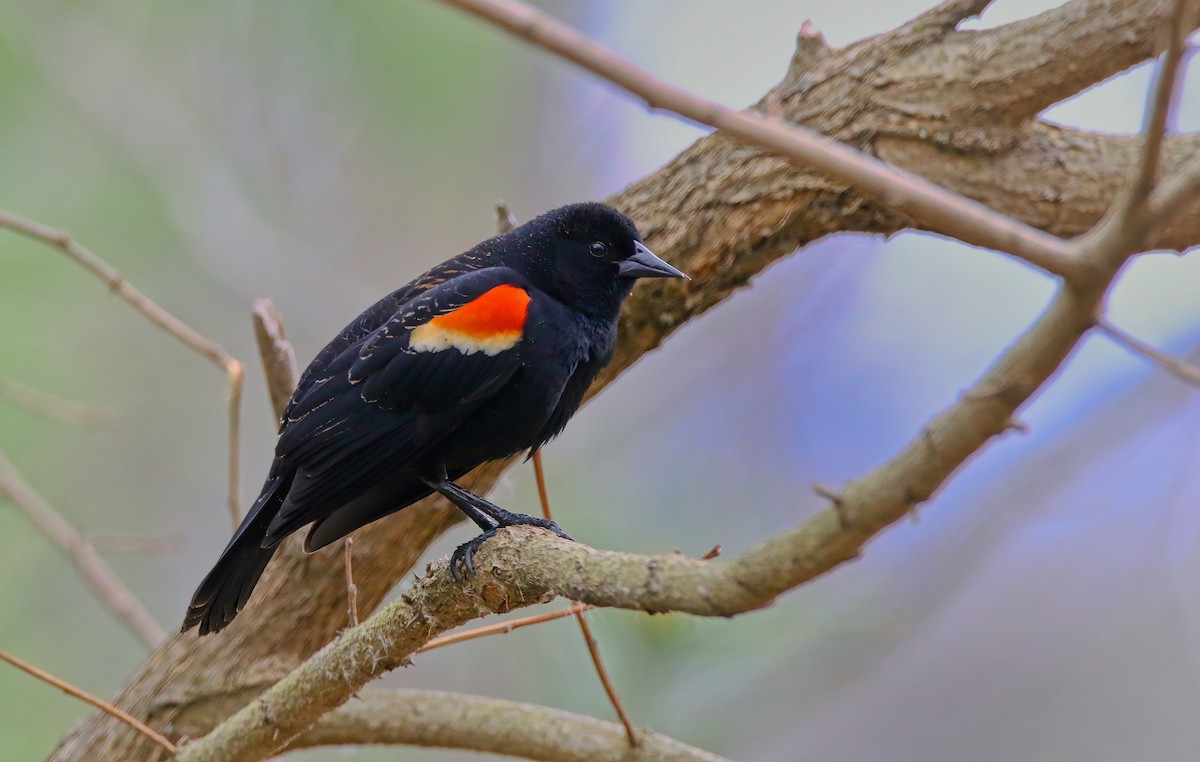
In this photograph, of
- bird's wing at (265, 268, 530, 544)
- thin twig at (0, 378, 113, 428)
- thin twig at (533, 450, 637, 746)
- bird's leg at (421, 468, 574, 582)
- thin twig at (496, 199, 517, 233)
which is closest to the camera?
bird's leg at (421, 468, 574, 582)

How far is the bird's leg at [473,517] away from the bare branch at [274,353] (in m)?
Result: 0.63

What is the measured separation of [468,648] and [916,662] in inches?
103

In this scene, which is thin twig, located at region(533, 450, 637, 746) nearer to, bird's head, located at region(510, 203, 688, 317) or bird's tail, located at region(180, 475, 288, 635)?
bird's head, located at region(510, 203, 688, 317)

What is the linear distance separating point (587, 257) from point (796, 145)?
6.16 ft

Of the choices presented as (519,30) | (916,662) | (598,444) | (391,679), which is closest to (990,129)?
(519,30)

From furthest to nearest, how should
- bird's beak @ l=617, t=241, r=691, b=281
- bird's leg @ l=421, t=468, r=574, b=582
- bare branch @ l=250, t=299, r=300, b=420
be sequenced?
bare branch @ l=250, t=299, r=300, b=420, bird's beak @ l=617, t=241, r=691, b=281, bird's leg @ l=421, t=468, r=574, b=582

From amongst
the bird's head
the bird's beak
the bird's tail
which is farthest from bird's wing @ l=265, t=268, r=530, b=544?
the bird's beak

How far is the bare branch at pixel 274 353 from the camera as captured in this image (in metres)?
3.00

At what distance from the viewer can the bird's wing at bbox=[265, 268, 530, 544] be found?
98.7 inches

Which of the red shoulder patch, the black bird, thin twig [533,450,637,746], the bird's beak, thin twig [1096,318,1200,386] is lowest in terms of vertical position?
thin twig [1096,318,1200,386]

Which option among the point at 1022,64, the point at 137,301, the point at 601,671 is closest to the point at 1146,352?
the point at 601,671

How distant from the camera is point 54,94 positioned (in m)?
6.90

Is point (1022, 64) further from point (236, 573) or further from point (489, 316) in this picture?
point (236, 573)

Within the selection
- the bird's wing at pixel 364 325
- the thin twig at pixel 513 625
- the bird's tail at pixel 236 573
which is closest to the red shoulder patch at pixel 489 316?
the bird's wing at pixel 364 325
